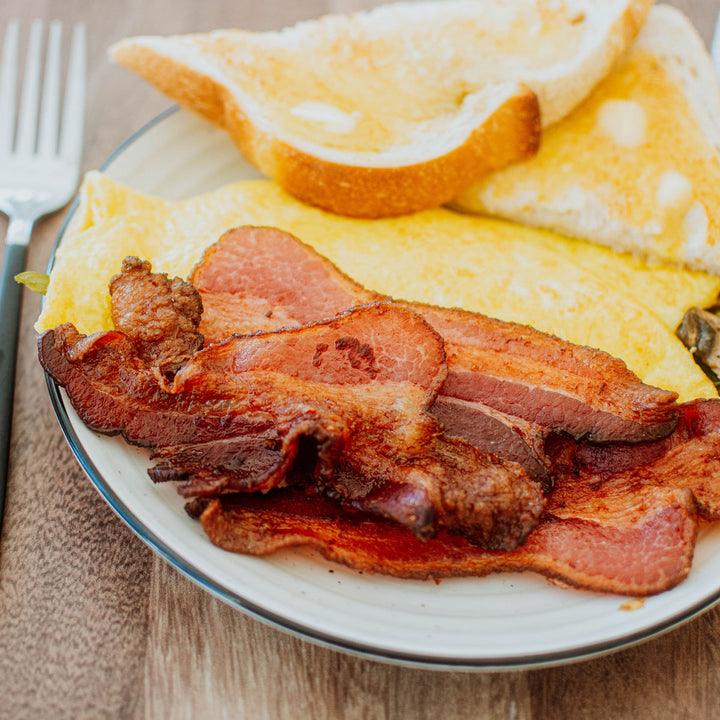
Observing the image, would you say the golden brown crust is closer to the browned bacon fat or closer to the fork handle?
the browned bacon fat

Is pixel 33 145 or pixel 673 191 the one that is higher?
pixel 673 191

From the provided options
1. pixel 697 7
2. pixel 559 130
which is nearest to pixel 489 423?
pixel 559 130

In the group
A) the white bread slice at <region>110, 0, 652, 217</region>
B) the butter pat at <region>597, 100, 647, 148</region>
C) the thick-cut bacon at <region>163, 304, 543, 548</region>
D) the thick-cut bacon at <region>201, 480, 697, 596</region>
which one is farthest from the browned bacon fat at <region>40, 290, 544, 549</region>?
the butter pat at <region>597, 100, 647, 148</region>

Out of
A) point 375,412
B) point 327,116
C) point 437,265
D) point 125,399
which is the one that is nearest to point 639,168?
point 437,265

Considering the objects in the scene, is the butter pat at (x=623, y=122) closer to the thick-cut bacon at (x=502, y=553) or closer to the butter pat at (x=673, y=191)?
the butter pat at (x=673, y=191)

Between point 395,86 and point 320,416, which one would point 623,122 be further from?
point 320,416

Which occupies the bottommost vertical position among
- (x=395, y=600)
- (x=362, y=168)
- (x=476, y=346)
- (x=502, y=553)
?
(x=395, y=600)

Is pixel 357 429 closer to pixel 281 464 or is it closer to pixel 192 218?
pixel 281 464
